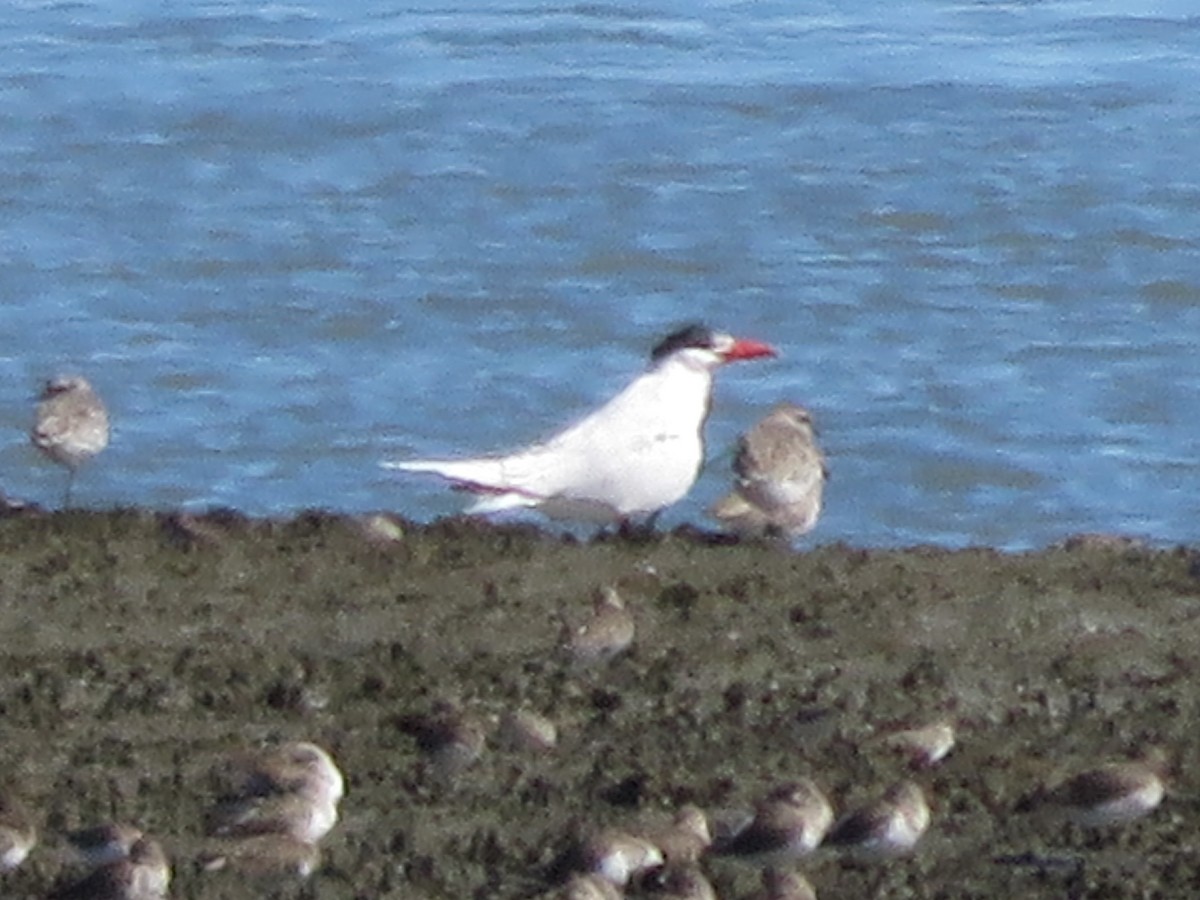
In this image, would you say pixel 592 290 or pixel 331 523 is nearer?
pixel 331 523

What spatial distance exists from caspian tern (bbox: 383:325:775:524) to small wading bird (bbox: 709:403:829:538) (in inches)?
7.0

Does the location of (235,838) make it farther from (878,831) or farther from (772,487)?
(772,487)

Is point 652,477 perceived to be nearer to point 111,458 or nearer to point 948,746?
point 948,746

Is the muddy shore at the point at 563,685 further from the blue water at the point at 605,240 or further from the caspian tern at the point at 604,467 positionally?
the blue water at the point at 605,240

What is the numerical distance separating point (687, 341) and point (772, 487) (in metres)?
0.83

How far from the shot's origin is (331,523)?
1065cm

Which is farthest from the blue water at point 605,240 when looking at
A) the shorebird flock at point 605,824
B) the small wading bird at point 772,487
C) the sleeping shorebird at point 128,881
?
the sleeping shorebird at point 128,881

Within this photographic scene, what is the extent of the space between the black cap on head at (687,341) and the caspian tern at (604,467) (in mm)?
303

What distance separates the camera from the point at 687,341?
1205 centimetres

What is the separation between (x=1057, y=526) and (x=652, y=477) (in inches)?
166

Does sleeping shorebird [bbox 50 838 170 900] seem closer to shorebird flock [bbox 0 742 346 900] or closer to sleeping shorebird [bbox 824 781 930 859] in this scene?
shorebird flock [bbox 0 742 346 900]

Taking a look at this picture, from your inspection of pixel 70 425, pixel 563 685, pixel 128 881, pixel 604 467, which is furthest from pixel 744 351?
pixel 128 881

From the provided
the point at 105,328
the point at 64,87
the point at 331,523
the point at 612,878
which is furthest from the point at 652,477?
the point at 64,87

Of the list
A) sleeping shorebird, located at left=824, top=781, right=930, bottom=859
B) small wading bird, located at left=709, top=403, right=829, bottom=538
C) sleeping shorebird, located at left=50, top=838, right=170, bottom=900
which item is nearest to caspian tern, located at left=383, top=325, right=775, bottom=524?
small wading bird, located at left=709, top=403, right=829, bottom=538
